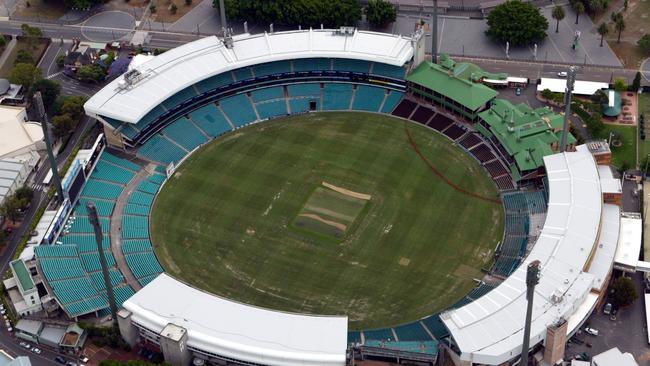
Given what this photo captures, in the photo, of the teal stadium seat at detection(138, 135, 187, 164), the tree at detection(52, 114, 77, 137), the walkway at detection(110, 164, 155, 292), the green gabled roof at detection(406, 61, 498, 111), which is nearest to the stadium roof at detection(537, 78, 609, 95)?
the green gabled roof at detection(406, 61, 498, 111)

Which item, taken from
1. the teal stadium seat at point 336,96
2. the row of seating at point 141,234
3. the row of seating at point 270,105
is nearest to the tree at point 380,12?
the row of seating at point 270,105

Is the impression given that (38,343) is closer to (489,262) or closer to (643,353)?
(489,262)

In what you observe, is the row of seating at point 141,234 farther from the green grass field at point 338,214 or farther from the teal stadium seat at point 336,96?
the teal stadium seat at point 336,96

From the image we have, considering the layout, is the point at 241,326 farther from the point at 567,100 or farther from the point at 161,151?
the point at 567,100

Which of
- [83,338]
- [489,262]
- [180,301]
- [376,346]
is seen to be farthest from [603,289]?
[83,338]

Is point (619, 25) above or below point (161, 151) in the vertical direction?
above

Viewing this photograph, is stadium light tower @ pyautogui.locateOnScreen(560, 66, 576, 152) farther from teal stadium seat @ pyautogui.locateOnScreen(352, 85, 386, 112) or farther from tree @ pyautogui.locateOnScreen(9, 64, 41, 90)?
tree @ pyautogui.locateOnScreen(9, 64, 41, 90)

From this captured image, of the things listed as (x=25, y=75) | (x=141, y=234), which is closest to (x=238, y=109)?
(x=141, y=234)
